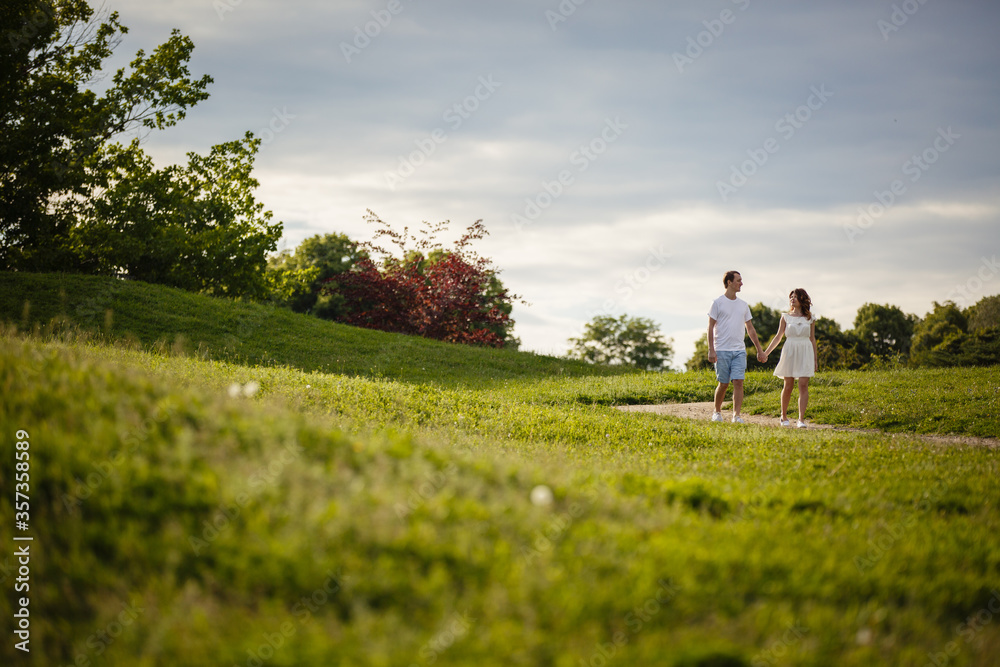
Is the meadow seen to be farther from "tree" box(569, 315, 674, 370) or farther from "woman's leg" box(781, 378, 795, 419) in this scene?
"tree" box(569, 315, 674, 370)

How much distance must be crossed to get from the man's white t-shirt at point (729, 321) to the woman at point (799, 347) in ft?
2.10

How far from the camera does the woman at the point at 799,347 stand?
12.1 metres

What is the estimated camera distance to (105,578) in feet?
11.5

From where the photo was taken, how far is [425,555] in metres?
3.65

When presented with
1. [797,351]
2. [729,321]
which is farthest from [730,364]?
[797,351]

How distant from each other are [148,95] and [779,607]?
28925 mm

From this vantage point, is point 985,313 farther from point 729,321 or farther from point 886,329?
point 729,321

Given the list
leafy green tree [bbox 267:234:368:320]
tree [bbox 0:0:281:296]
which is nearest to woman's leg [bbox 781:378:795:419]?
tree [bbox 0:0:281:296]

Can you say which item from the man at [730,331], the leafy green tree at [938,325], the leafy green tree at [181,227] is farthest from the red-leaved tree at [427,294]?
the leafy green tree at [938,325]

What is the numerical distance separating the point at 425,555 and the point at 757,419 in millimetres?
11792

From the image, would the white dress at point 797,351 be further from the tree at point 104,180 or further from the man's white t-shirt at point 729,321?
the tree at point 104,180

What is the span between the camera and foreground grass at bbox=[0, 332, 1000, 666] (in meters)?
3.18

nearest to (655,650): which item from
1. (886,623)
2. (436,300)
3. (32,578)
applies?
(886,623)

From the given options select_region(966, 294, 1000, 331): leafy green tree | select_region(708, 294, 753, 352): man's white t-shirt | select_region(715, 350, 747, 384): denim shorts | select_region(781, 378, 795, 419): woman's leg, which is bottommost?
select_region(781, 378, 795, 419): woman's leg
